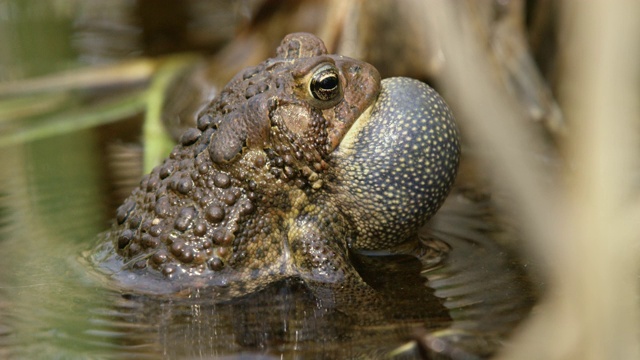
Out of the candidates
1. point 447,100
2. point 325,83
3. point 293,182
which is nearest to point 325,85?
point 325,83

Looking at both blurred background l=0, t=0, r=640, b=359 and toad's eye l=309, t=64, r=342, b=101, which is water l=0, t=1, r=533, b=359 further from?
toad's eye l=309, t=64, r=342, b=101

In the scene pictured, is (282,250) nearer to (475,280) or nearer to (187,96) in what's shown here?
(475,280)

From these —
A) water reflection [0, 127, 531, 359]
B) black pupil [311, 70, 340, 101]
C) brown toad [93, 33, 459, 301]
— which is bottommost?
water reflection [0, 127, 531, 359]

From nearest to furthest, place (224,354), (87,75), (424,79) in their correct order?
1. (224,354)
2. (424,79)
3. (87,75)

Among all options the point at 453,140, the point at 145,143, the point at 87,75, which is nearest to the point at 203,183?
the point at 453,140

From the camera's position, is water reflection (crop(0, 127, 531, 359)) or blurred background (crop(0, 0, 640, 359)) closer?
blurred background (crop(0, 0, 640, 359))

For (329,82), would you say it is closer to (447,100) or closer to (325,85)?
(325,85)

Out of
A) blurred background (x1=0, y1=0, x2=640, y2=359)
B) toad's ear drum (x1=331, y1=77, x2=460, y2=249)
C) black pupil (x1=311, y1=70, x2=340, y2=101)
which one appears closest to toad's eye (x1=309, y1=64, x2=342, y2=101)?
black pupil (x1=311, y1=70, x2=340, y2=101)
